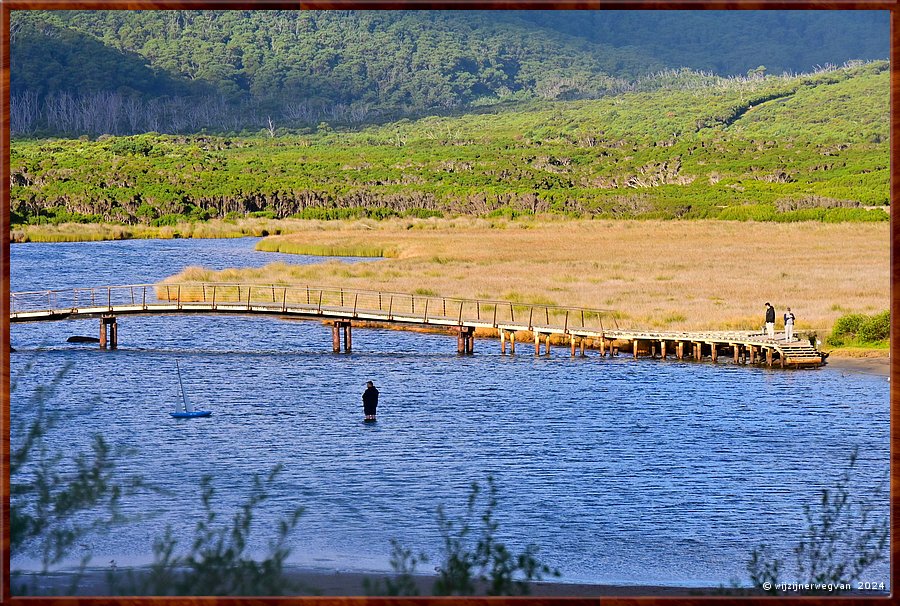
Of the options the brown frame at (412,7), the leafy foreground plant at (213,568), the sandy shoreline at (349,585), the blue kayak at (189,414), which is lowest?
the blue kayak at (189,414)

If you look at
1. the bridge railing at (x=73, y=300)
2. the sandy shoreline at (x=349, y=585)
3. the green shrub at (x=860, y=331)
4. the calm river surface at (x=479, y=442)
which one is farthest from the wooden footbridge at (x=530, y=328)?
the sandy shoreline at (x=349, y=585)

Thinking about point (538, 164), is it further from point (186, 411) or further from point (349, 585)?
point (349, 585)

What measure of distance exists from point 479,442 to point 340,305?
1912cm

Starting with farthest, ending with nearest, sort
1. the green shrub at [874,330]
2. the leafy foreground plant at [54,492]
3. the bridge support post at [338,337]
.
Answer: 1. the bridge support post at [338,337]
2. the green shrub at [874,330]
3. the leafy foreground plant at [54,492]

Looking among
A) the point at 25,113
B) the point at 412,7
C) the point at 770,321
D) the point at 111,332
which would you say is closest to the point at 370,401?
the point at 770,321

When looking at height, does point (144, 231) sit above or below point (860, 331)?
above

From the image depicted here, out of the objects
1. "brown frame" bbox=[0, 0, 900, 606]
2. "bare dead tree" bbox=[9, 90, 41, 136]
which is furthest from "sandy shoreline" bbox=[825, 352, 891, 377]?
"bare dead tree" bbox=[9, 90, 41, 136]

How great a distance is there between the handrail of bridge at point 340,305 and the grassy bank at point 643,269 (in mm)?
2150

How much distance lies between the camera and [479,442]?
102ft

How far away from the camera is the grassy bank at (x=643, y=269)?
49.8m

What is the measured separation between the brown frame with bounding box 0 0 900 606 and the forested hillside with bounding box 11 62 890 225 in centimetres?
8031

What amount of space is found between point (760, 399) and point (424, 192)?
7916 cm

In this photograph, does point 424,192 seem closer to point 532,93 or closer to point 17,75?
point 532,93

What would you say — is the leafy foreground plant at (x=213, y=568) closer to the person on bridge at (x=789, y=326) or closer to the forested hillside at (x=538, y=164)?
the person on bridge at (x=789, y=326)
